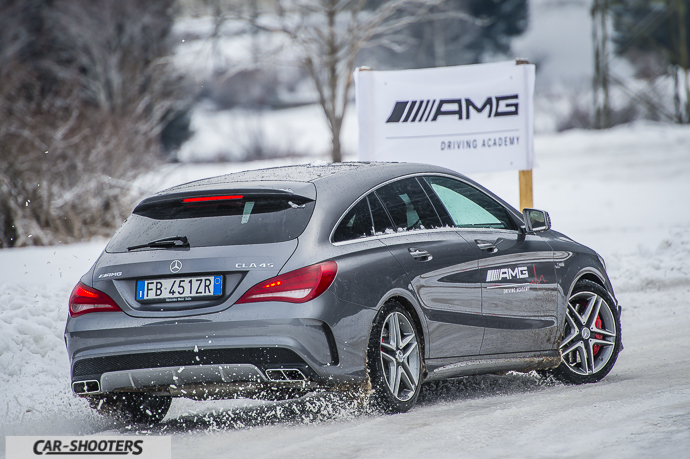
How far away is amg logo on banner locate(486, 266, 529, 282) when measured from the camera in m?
6.31

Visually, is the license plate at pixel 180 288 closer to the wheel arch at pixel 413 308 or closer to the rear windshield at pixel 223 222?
the rear windshield at pixel 223 222

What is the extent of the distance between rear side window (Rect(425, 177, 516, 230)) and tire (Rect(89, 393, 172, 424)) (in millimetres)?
2209

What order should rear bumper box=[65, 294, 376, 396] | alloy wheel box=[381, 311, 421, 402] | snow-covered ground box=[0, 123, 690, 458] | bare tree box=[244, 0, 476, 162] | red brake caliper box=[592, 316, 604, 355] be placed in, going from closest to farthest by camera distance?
snow-covered ground box=[0, 123, 690, 458] < rear bumper box=[65, 294, 376, 396] < alloy wheel box=[381, 311, 421, 402] < red brake caliper box=[592, 316, 604, 355] < bare tree box=[244, 0, 476, 162]

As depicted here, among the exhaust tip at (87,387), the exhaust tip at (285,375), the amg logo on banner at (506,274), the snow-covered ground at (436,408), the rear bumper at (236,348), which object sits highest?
the amg logo on banner at (506,274)

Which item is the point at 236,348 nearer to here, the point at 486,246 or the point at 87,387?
the point at 87,387

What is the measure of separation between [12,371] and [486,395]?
327cm

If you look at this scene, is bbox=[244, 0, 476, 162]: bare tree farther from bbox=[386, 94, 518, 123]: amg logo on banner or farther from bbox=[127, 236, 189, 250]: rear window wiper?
bbox=[127, 236, 189, 250]: rear window wiper

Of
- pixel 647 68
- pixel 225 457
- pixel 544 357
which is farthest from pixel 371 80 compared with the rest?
pixel 647 68

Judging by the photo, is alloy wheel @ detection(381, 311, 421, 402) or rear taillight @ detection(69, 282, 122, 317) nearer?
rear taillight @ detection(69, 282, 122, 317)

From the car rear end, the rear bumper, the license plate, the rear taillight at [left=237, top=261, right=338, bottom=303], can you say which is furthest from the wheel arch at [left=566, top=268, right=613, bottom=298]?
the license plate

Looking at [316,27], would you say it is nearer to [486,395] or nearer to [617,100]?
[486,395]

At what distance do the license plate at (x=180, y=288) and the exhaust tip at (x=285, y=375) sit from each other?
1.62 ft

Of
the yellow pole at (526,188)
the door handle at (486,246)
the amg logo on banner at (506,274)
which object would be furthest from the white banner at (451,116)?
the door handle at (486,246)

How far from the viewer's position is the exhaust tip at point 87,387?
5.29 m
